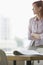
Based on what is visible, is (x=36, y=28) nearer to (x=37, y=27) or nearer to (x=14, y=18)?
(x=37, y=27)

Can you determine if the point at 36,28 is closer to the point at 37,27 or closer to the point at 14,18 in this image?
the point at 37,27

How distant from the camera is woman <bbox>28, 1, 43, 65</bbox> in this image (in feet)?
9.01

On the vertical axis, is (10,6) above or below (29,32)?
above

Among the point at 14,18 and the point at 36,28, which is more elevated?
the point at 14,18

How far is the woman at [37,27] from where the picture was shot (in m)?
2.75

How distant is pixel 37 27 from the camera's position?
2.75 metres

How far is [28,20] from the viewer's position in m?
2.86

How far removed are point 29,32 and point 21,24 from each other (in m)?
0.21

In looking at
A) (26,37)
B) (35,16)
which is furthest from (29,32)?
(35,16)

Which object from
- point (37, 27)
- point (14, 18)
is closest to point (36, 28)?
point (37, 27)

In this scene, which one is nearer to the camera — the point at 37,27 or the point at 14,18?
the point at 37,27

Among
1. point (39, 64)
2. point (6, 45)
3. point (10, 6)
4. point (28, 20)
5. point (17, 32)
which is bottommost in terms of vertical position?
point (39, 64)

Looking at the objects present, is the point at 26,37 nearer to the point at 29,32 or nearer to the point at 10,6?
the point at 29,32

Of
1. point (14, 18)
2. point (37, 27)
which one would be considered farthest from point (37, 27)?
point (14, 18)
